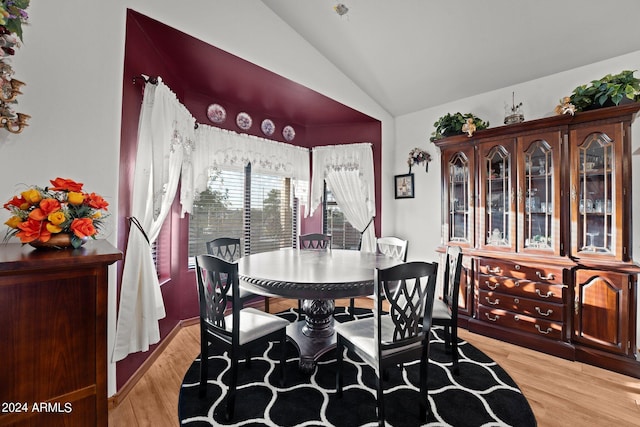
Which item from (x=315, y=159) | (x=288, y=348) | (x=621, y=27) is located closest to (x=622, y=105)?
(x=621, y=27)

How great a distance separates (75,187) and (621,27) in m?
3.92

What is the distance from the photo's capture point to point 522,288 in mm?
2559

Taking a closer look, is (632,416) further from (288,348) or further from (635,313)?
(288,348)

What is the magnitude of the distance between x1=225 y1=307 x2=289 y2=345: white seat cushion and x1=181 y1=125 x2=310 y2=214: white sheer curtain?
4.74 ft

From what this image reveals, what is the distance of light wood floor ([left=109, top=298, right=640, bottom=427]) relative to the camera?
1.65 m

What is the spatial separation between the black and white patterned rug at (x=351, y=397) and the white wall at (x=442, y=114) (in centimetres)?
167

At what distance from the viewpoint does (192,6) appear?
6.79 ft

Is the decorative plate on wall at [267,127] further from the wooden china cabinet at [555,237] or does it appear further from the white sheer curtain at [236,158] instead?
the wooden china cabinet at [555,237]

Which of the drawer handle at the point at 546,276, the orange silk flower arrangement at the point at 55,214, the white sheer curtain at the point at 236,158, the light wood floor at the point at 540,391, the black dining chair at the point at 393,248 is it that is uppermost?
the white sheer curtain at the point at 236,158

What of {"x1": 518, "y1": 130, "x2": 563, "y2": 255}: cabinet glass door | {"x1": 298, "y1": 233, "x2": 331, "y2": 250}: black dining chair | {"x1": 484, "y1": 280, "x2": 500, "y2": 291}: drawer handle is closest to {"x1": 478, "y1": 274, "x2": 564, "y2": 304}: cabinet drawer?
{"x1": 484, "y1": 280, "x2": 500, "y2": 291}: drawer handle

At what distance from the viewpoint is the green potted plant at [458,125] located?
2.87 m

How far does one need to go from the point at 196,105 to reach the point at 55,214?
234 cm

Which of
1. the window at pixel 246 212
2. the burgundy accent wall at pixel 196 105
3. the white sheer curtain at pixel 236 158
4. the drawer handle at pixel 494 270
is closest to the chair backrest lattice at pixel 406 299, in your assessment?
the drawer handle at pixel 494 270

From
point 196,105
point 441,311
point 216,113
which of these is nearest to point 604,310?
point 441,311
